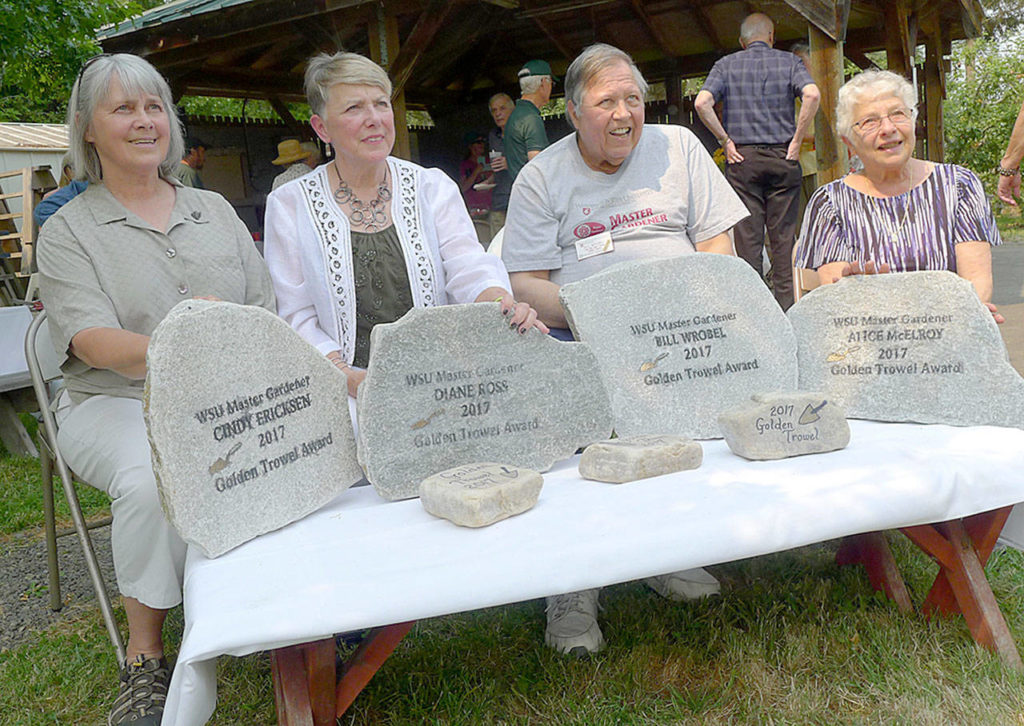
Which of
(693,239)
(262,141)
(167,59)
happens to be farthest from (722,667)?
(262,141)

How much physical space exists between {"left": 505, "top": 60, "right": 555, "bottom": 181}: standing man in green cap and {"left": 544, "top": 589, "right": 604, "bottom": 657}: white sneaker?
156 inches

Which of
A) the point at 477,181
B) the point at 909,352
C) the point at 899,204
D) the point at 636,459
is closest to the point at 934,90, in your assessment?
the point at 477,181

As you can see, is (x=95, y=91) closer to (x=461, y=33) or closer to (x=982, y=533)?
(x=982, y=533)

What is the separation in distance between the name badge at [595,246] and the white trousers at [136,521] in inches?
51.5

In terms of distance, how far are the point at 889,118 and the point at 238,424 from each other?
1840mm

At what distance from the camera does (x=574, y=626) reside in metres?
2.15

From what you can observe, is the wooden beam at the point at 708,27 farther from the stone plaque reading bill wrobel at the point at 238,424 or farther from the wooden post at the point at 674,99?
the stone plaque reading bill wrobel at the point at 238,424

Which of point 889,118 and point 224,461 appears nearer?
point 224,461

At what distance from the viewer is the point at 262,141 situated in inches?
404

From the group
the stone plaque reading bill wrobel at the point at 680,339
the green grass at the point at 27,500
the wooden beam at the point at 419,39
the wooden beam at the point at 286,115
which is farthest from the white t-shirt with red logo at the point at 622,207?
the wooden beam at the point at 286,115

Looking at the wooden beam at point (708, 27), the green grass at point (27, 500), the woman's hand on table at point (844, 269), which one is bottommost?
the green grass at point (27, 500)

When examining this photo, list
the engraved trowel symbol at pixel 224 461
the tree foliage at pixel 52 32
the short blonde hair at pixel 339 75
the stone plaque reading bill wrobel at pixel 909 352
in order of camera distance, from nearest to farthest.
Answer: the engraved trowel symbol at pixel 224 461 → the stone plaque reading bill wrobel at pixel 909 352 → the short blonde hair at pixel 339 75 → the tree foliage at pixel 52 32

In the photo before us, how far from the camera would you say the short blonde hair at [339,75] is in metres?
2.22

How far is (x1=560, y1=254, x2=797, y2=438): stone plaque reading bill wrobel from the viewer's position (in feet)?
6.89
